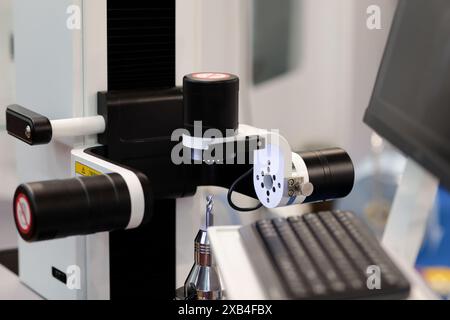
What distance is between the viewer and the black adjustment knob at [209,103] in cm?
89

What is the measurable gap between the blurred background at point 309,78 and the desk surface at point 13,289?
Answer: 0.66 ft

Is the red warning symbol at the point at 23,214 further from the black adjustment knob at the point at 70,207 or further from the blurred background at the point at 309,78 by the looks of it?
the blurred background at the point at 309,78

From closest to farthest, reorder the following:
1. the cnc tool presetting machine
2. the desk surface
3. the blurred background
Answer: the cnc tool presetting machine < the desk surface < the blurred background

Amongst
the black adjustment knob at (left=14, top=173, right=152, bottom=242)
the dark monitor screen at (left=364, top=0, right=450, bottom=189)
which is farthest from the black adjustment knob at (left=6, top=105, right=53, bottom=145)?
the dark monitor screen at (left=364, top=0, right=450, bottom=189)

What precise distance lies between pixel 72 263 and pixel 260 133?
0.40m

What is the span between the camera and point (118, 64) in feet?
→ 3.67

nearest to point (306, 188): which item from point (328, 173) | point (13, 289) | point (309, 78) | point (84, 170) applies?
point (328, 173)

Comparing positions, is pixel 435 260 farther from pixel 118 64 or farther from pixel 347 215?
pixel 347 215

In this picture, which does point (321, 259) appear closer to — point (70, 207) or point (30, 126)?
point (70, 207)

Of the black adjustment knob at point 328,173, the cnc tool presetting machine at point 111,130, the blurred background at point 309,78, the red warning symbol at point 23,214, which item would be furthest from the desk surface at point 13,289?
the black adjustment knob at point 328,173

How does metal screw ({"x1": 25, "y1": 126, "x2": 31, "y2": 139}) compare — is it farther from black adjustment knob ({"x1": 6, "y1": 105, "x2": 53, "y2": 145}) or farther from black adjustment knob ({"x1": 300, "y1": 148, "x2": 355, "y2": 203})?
black adjustment knob ({"x1": 300, "y1": 148, "x2": 355, "y2": 203})

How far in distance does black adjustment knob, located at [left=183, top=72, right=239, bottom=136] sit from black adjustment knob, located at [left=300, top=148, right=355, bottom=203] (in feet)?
0.41

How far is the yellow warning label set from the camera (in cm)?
102
